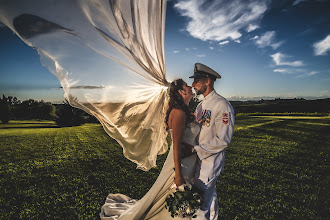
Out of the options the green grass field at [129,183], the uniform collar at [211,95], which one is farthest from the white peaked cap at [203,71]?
the green grass field at [129,183]

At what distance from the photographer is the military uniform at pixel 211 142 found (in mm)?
2355

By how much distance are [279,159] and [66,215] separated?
900 cm

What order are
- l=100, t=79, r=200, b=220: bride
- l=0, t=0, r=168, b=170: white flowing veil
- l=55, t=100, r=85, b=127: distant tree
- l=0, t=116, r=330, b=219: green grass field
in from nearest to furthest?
l=0, t=0, r=168, b=170: white flowing veil → l=100, t=79, r=200, b=220: bride → l=0, t=116, r=330, b=219: green grass field → l=55, t=100, r=85, b=127: distant tree

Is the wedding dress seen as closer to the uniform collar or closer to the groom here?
the groom

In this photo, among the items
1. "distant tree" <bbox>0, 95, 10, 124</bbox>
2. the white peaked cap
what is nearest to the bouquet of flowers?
the white peaked cap

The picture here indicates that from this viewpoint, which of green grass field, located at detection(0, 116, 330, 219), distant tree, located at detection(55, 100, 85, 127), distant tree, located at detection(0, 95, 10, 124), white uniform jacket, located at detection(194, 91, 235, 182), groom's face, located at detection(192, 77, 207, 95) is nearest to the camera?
white uniform jacket, located at detection(194, 91, 235, 182)

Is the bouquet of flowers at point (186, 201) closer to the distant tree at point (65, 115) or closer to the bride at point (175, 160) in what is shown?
the bride at point (175, 160)

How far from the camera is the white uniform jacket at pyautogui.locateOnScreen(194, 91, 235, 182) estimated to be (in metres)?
2.35

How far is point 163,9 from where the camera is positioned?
2.44 metres

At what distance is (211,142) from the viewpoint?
238 centimetres

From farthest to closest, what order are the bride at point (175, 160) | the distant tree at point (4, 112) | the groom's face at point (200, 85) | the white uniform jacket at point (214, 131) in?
the distant tree at point (4, 112) < the groom's face at point (200, 85) < the bride at point (175, 160) < the white uniform jacket at point (214, 131)

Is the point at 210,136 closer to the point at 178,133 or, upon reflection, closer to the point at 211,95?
the point at 178,133

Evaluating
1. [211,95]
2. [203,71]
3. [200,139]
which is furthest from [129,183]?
[203,71]

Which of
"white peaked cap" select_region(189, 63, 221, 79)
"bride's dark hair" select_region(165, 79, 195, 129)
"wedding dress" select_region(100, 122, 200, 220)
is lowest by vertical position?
"wedding dress" select_region(100, 122, 200, 220)
